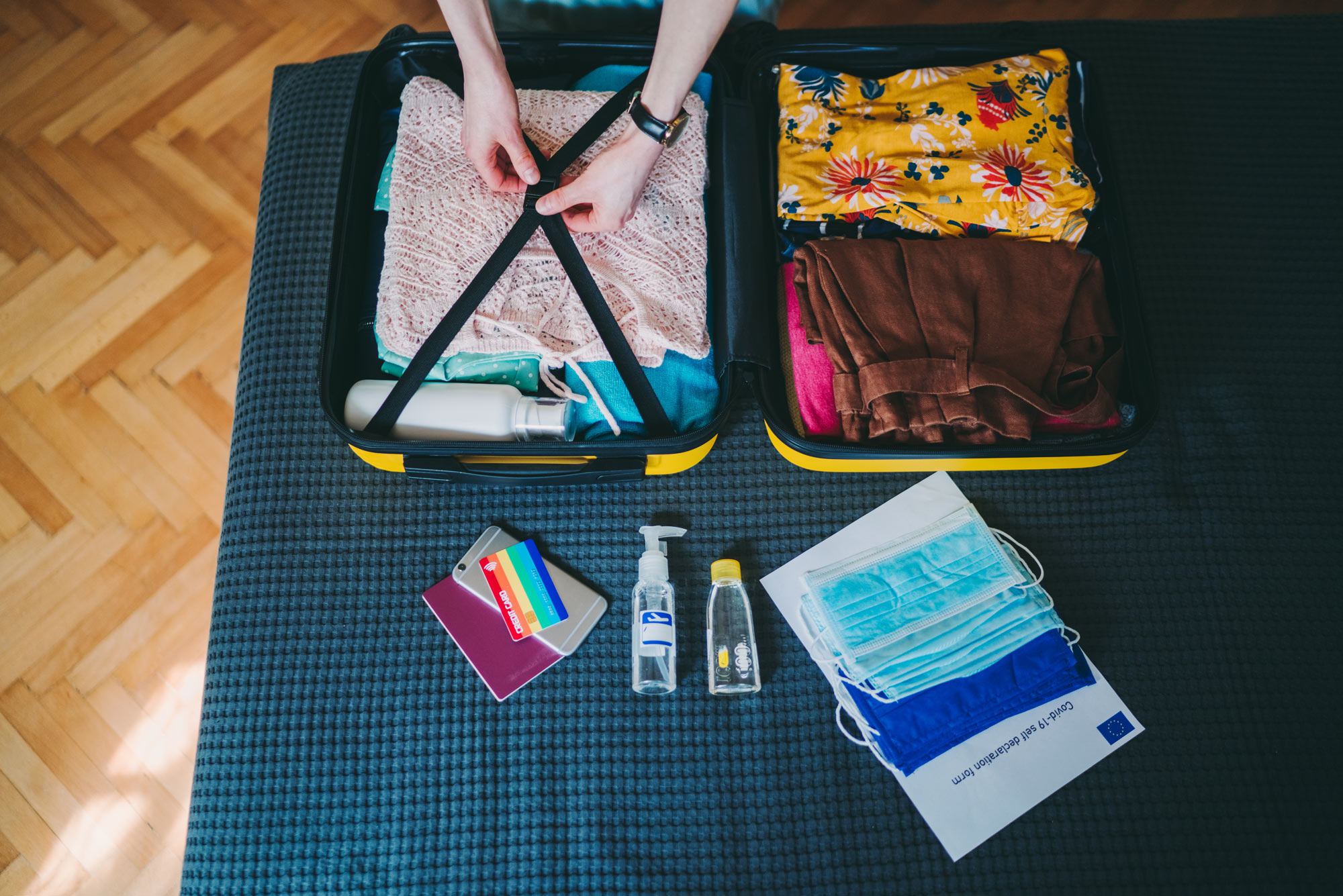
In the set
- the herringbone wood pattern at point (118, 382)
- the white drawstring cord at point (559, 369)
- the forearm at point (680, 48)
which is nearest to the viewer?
the forearm at point (680, 48)

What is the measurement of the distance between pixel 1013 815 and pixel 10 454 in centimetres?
154

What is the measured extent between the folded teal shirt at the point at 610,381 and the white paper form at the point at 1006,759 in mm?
228

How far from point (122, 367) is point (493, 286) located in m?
0.89

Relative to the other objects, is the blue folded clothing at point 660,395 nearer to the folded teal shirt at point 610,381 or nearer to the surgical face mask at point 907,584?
the folded teal shirt at point 610,381

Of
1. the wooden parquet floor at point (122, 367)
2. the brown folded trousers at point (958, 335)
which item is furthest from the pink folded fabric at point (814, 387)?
the wooden parquet floor at point (122, 367)

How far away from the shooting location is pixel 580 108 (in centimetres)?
79

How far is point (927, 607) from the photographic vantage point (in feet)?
2.38

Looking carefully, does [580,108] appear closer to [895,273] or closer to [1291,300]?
[895,273]

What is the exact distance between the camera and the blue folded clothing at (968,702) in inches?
27.4

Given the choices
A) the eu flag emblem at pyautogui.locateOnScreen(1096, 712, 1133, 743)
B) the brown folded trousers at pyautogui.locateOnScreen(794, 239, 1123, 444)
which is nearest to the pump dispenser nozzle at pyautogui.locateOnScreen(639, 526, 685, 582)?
the brown folded trousers at pyautogui.locateOnScreen(794, 239, 1123, 444)

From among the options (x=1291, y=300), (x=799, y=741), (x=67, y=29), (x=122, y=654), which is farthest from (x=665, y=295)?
(x=67, y=29)

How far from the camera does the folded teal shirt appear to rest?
0.74 meters

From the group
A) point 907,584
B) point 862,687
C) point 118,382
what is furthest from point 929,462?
point 118,382

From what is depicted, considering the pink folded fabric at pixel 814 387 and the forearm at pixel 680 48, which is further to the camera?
the pink folded fabric at pixel 814 387
